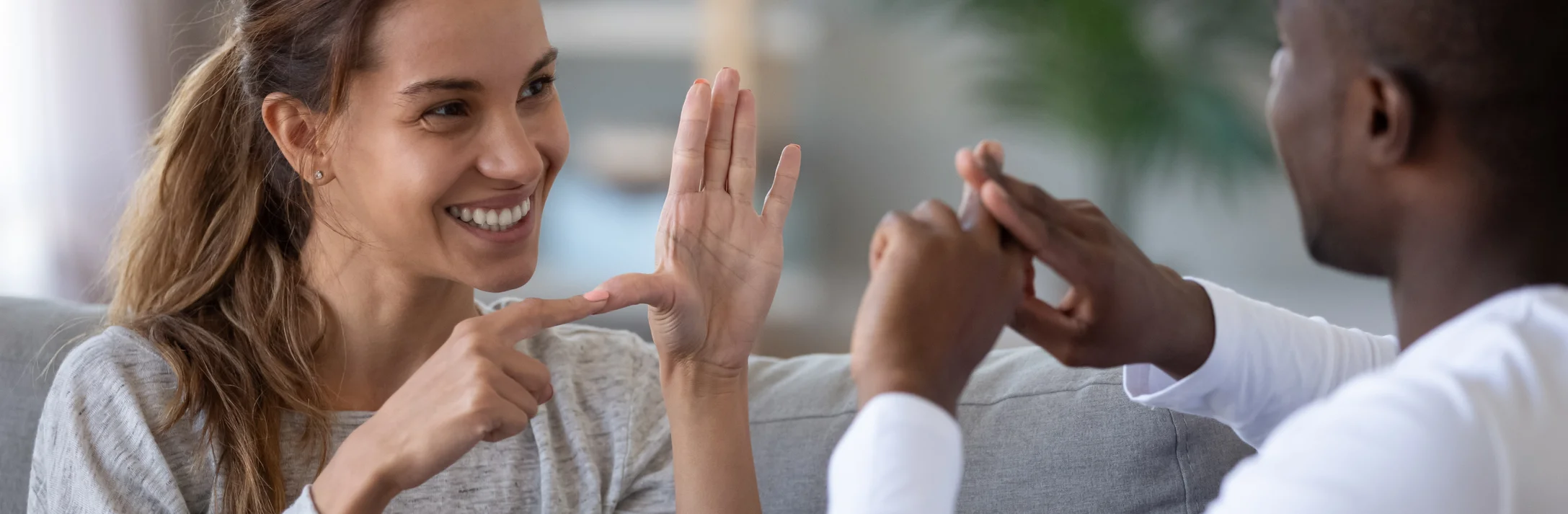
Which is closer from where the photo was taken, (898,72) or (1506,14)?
(1506,14)

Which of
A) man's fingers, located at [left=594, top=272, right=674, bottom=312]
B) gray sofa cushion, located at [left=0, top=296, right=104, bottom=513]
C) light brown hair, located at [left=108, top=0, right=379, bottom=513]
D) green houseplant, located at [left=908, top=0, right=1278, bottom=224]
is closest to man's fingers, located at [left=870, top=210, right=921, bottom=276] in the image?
man's fingers, located at [left=594, top=272, right=674, bottom=312]

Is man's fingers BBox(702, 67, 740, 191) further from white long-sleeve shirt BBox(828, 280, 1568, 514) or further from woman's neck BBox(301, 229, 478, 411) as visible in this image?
white long-sleeve shirt BBox(828, 280, 1568, 514)

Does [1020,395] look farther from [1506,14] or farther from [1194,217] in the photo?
[1194,217]

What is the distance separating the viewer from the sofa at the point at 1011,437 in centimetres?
122

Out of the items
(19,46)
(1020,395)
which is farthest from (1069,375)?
(19,46)

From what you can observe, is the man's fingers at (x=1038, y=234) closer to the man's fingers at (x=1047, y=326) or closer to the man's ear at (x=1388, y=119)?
the man's fingers at (x=1047, y=326)

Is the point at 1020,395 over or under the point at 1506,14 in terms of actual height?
under

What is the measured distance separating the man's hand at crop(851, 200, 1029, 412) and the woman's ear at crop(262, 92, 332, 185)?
760 millimetres

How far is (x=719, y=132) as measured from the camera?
119cm

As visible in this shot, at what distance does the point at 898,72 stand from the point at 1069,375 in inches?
87.7

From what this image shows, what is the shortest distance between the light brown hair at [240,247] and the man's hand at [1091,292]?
0.75m

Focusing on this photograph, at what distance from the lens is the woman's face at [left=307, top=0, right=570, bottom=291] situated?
122cm

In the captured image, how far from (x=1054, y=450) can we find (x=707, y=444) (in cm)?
36

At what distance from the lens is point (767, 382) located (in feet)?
4.93
